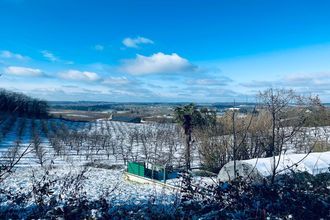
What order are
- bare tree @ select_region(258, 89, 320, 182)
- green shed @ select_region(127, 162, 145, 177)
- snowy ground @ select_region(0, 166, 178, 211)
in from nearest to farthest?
bare tree @ select_region(258, 89, 320, 182)
snowy ground @ select_region(0, 166, 178, 211)
green shed @ select_region(127, 162, 145, 177)

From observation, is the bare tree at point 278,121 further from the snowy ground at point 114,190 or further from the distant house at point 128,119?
the distant house at point 128,119

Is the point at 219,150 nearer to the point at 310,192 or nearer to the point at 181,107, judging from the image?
the point at 181,107

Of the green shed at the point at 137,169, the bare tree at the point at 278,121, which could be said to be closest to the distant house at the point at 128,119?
the green shed at the point at 137,169

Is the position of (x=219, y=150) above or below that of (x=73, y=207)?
below

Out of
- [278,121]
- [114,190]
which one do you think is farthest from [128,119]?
[278,121]

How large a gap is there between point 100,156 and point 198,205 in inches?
1724

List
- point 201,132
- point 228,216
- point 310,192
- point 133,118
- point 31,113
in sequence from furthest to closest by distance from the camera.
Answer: point 133,118, point 31,113, point 201,132, point 310,192, point 228,216

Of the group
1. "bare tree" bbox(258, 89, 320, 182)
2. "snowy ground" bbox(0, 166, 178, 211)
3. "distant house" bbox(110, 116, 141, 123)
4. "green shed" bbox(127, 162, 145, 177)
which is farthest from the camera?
"distant house" bbox(110, 116, 141, 123)

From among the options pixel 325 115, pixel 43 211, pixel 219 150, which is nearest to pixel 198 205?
pixel 43 211

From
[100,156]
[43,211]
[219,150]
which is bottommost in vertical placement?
[100,156]

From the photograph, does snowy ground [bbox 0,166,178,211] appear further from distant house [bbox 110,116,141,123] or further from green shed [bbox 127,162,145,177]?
distant house [bbox 110,116,141,123]

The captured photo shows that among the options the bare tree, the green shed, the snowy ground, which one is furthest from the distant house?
the bare tree

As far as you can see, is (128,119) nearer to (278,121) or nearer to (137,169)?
(137,169)

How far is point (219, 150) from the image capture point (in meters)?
26.5
